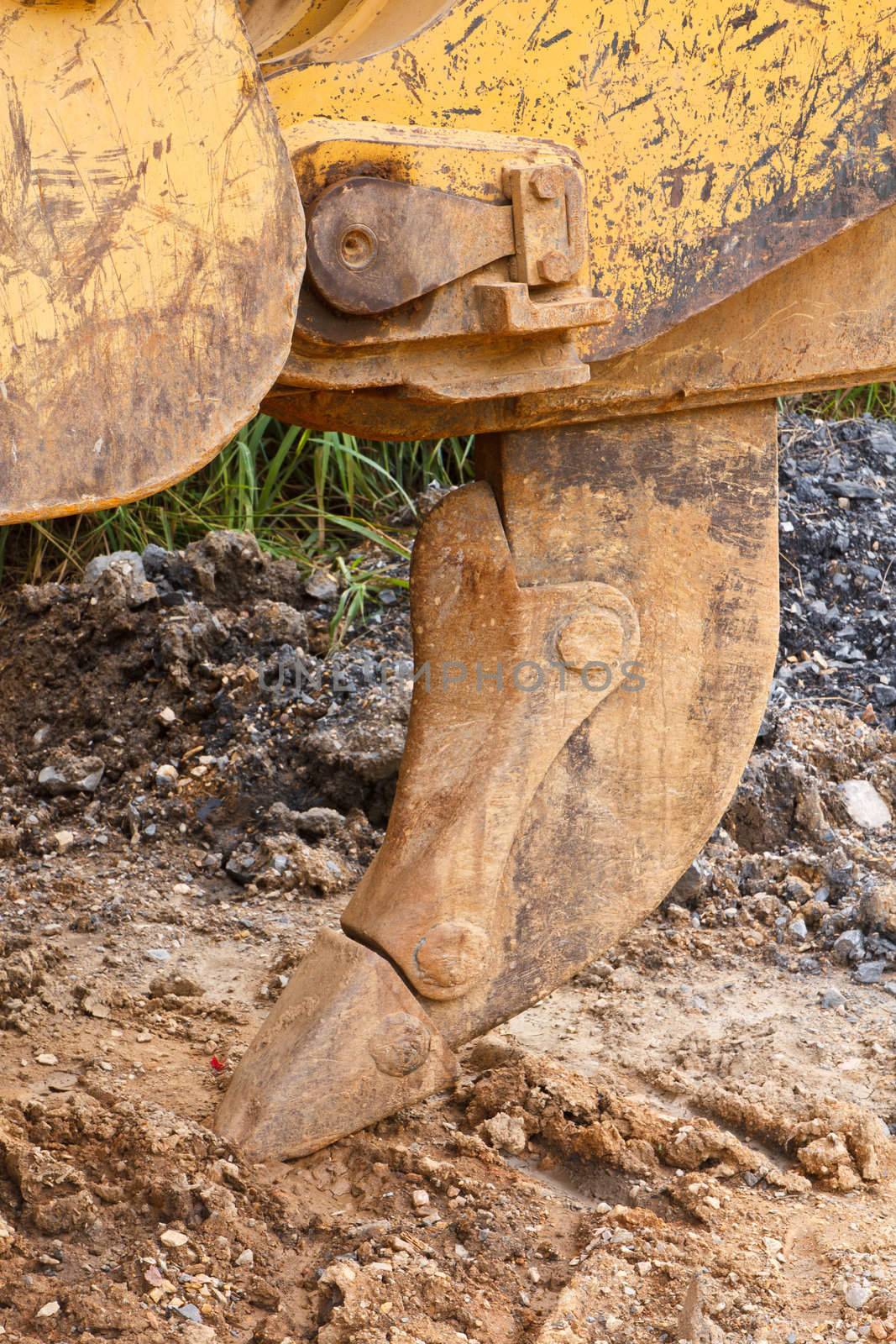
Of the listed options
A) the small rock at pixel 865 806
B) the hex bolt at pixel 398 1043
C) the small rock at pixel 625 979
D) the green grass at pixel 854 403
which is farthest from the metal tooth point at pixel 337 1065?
the green grass at pixel 854 403

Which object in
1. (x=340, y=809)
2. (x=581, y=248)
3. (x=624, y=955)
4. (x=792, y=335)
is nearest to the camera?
(x=581, y=248)

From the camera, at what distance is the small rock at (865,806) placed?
3.09 meters

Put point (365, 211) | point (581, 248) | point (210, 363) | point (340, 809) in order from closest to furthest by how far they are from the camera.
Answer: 1. point (210, 363)
2. point (365, 211)
3. point (581, 248)
4. point (340, 809)

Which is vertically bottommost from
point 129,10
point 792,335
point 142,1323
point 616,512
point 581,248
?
point 142,1323

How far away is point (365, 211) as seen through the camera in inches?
58.7

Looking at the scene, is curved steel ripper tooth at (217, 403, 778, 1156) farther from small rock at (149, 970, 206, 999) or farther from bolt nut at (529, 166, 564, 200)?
small rock at (149, 970, 206, 999)

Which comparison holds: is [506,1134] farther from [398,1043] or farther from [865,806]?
[865,806]

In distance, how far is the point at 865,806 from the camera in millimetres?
3113

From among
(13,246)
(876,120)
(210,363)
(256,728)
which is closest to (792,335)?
(876,120)

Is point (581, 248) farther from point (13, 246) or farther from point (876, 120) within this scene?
point (13, 246)

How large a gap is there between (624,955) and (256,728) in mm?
965

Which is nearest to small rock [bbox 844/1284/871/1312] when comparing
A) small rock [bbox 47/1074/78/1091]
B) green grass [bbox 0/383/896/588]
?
small rock [bbox 47/1074/78/1091]

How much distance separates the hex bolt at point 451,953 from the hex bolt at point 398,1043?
0.06 m

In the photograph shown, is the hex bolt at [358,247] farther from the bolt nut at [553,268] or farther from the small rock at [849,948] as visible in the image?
the small rock at [849,948]
